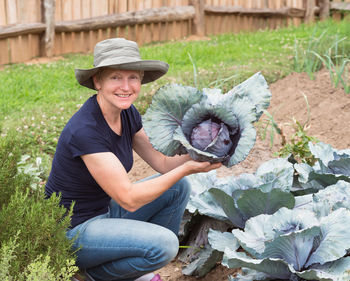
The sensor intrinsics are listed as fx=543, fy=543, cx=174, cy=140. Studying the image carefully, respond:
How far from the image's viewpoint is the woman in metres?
2.43

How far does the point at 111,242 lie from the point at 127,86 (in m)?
0.74

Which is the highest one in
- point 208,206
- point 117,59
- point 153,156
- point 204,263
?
point 117,59

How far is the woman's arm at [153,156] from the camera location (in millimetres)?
2861

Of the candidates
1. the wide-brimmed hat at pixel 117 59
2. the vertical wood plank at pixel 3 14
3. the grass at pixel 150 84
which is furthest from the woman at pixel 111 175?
the vertical wood plank at pixel 3 14

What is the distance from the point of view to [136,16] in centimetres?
888

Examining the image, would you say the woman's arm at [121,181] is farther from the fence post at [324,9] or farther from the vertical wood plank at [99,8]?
the fence post at [324,9]

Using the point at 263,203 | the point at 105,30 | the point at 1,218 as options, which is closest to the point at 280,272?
the point at 263,203

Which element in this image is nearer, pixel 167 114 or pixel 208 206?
pixel 167 114

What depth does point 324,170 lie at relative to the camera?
291cm

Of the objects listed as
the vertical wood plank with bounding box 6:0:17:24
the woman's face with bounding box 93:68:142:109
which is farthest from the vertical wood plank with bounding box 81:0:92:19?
the woman's face with bounding box 93:68:142:109

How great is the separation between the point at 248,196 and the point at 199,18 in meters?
7.67

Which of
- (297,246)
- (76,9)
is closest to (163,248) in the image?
(297,246)

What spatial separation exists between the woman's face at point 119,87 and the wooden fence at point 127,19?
17.3ft

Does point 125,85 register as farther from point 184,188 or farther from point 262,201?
point 262,201
